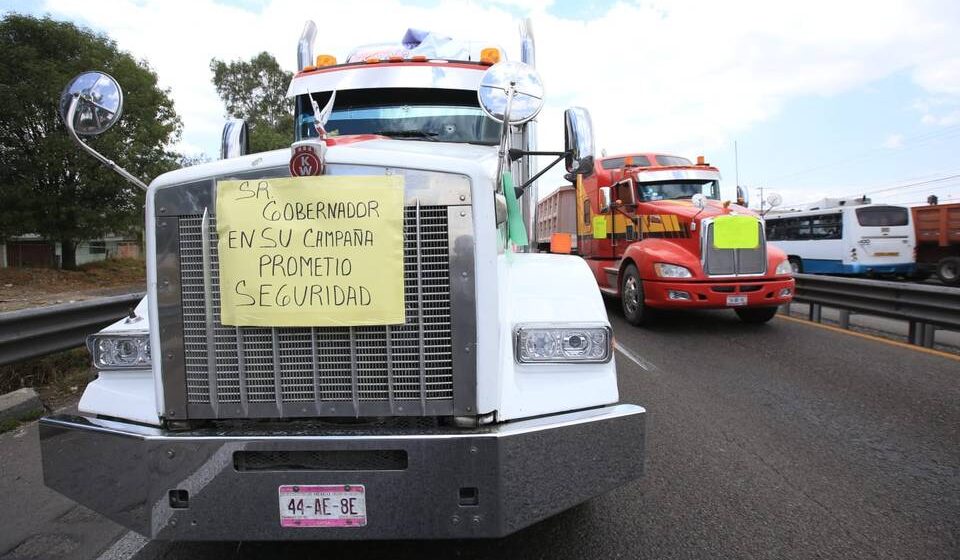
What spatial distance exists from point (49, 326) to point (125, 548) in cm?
303

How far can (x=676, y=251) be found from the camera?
7730mm

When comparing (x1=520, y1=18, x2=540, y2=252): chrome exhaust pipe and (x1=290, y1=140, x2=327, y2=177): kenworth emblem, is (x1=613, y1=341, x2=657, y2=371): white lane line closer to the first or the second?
(x1=520, y1=18, x2=540, y2=252): chrome exhaust pipe

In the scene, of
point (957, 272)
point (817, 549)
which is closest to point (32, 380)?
point (817, 549)

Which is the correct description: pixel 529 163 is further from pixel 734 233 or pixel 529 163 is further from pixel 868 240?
pixel 868 240

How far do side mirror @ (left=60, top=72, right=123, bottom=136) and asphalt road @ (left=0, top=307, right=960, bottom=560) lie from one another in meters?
1.97

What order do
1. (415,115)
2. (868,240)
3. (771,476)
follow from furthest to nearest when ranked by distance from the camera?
(868,240) → (415,115) → (771,476)

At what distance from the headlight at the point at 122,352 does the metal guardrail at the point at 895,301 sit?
7582mm

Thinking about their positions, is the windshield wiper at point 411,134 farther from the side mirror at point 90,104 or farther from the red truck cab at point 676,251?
the red truck cab at point 676,251

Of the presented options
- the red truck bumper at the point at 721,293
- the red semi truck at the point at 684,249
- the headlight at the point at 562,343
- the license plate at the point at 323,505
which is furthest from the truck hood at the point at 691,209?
the license plate at the point at 323,505

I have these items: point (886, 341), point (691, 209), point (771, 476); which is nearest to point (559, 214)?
point (691, 209)

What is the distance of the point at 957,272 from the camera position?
51.9 feet

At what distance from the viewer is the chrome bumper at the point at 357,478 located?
1945 millimetres

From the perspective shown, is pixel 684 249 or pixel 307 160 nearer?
pixel 307 160

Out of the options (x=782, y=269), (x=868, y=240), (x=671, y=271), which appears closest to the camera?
(x=671, y=271)
